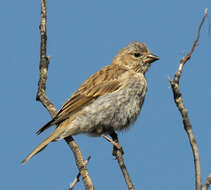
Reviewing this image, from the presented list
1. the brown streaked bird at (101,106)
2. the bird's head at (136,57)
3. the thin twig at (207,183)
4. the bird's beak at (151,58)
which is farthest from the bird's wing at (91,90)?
the thin twig at (207,183)

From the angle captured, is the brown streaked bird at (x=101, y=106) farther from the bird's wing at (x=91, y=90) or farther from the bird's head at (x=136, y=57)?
the bird's head at (x=136, y=57)

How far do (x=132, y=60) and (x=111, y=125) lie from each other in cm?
173

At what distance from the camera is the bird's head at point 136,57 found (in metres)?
7.66

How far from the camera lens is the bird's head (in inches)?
302

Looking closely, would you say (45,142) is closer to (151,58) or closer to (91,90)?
(91,90)

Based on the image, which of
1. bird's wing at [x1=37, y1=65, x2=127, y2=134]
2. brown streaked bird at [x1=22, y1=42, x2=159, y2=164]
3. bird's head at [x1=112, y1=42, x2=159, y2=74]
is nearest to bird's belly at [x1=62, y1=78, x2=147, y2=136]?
brown streaked bird at [x1=22, y1=42, x2=159, y2=164]

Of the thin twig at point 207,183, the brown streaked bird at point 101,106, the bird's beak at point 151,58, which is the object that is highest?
the bird's beak at point 151,58

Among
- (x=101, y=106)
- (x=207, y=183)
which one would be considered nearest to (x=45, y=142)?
(x=101, y=106)

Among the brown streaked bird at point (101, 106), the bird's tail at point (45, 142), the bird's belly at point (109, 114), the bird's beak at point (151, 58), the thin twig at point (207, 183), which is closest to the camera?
the thin twig at point (207, 183)

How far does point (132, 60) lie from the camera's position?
25.5ft

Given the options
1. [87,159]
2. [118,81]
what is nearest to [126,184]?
[87,159]

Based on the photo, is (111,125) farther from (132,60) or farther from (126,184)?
(126,184)

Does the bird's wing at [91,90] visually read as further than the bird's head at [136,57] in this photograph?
No

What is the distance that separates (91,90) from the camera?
6809 millimetres
